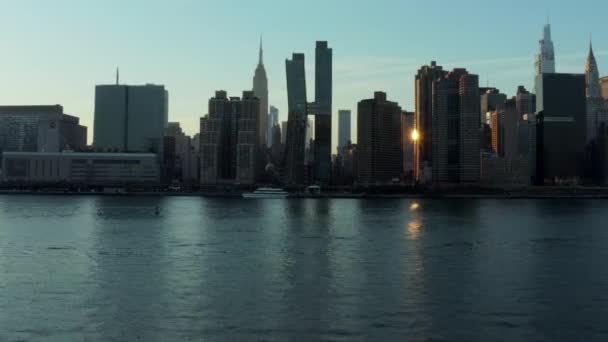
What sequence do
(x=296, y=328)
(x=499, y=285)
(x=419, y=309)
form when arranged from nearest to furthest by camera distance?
1. (x=296, y=328)
2. (x=419, y=309)
3. (x=499, y=285)

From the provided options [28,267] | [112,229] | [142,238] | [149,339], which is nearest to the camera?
[149,339]

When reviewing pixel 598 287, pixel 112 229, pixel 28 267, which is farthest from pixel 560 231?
pixel 28 267

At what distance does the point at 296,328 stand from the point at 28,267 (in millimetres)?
27849

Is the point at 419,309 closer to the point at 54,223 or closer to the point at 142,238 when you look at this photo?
the point at 142,238

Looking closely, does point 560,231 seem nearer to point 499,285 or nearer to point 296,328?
point 499,285

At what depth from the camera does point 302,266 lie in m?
49.9

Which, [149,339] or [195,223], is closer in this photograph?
[149,339]

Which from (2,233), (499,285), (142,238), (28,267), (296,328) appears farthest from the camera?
(2,233)

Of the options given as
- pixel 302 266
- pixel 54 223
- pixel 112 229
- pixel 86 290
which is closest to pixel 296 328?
pixel 86 290

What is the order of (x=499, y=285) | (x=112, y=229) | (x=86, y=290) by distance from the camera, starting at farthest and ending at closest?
1. (x=112, y=229)
2. (x=499, y=285)
3. (x=86, y=290)

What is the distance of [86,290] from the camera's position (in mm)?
38812

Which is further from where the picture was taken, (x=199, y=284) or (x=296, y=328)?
(x=199, y=284)

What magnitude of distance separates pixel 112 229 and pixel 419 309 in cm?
6000

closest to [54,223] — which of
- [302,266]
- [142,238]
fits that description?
[142,238]
